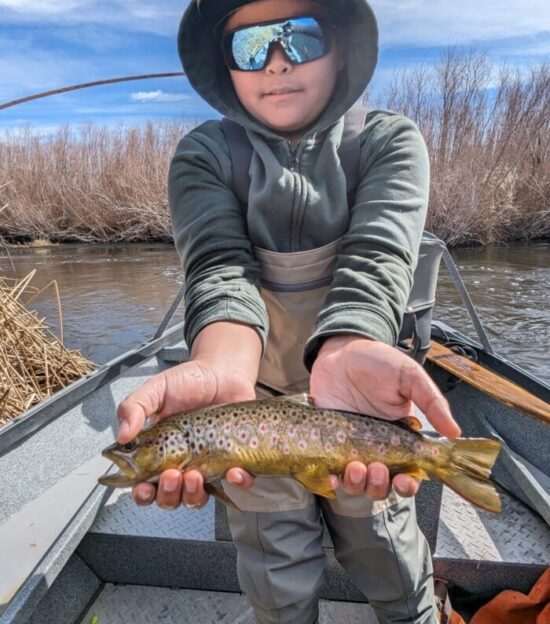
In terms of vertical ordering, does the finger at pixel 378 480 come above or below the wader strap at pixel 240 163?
below

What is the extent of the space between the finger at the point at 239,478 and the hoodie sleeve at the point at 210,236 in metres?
0.44

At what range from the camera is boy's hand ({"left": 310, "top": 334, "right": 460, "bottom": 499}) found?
4.62 feet

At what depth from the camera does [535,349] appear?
8.21 m

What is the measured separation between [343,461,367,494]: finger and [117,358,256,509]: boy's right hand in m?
0.27

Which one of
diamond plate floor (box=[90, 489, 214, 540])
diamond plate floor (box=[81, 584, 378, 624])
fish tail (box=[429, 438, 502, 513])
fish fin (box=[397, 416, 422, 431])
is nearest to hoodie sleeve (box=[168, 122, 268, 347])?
fish fin (box=[397, 416, 422, 431])

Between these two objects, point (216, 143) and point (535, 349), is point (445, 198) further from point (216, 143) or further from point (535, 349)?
point (216, 143)

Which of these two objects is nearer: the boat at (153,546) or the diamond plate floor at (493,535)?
the boat at (153,546)

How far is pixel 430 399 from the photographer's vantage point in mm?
1383

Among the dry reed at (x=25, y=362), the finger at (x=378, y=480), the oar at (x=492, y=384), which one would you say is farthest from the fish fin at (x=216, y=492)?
the dry reed at (x=25, y=362)

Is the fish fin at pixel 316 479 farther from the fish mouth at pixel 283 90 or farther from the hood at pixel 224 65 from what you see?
the fish mouth at pixel 283 90

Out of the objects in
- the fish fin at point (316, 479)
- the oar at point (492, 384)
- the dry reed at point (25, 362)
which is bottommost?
the dry reed at point (25, 362)

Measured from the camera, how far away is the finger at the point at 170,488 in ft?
4.92

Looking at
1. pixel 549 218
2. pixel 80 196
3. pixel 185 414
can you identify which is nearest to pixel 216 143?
pixel 185 414

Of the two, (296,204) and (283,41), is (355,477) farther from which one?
(283,41)
